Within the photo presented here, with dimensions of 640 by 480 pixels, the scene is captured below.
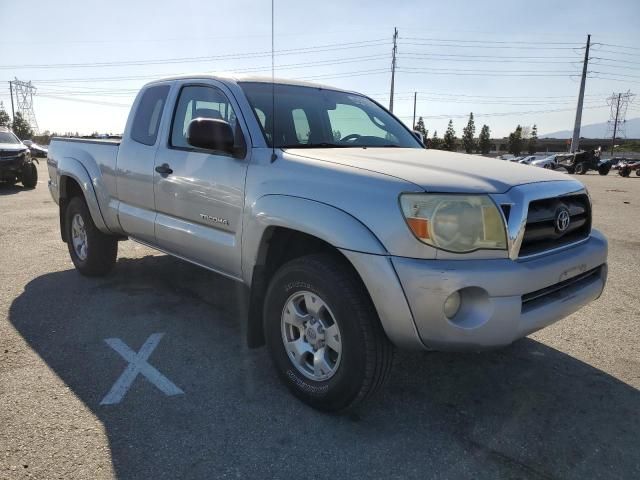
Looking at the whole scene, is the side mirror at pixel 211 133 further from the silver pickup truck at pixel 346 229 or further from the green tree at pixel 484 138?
the green tree at pixel 484 138

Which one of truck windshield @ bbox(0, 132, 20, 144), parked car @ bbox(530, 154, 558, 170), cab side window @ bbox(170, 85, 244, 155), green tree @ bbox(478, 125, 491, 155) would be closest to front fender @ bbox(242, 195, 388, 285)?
cab side window @ bbox(170, 85, 244, 155)

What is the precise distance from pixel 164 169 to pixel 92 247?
1789 mm

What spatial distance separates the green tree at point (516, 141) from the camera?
8544cm

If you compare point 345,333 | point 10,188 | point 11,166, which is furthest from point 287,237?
Result: point 10,188

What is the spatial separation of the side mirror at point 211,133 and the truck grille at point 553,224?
1.79 metres

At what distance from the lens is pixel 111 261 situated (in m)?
5.19

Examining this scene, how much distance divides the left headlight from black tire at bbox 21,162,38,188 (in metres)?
15.0

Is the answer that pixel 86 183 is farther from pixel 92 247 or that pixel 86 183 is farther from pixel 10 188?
pixel 10 188

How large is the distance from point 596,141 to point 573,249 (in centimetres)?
13369

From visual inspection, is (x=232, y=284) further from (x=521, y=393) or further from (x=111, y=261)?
(x=521, y=393)

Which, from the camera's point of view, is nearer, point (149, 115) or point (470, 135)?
point (149, 115)

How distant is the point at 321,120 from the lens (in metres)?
3.71

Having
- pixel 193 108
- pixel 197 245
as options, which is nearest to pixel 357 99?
pixel 193 108

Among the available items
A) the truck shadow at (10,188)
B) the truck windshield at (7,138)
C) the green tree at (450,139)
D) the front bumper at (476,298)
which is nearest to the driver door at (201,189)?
the front bumper at (476,298)
